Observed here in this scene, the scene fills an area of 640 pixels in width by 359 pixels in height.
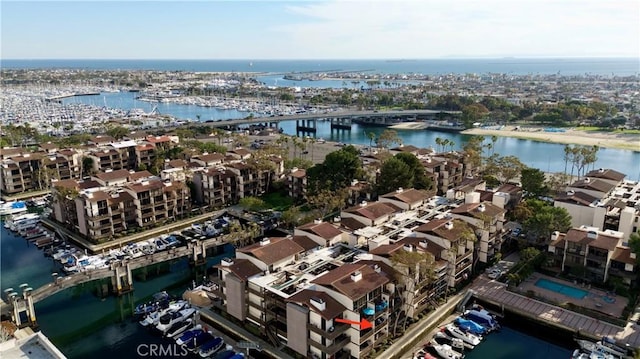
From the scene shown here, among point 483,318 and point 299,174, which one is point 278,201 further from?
point 483,318

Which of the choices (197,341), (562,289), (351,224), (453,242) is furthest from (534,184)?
(197,341)

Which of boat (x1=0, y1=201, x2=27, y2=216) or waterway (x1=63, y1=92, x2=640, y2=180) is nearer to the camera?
boat (x1=0, y1=201, x2=27, y2=216)

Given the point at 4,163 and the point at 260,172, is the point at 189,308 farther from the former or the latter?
the point at 4,163

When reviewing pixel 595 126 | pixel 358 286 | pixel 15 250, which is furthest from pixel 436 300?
pixel 595 126

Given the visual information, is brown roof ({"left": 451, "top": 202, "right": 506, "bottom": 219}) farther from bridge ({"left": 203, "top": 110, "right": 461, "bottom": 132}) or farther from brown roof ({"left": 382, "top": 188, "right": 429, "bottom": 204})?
bridge ({"left": 203, "top": 110, "right": 461, "bottom": 132})

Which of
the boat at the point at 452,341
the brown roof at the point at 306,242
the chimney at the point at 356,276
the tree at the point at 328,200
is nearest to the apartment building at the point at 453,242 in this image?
the boat at the point at 452,341

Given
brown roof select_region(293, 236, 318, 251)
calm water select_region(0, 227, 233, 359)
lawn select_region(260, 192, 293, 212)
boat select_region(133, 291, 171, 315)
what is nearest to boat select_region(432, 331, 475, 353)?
brown roof select_region(293, 236, 318, 251)
